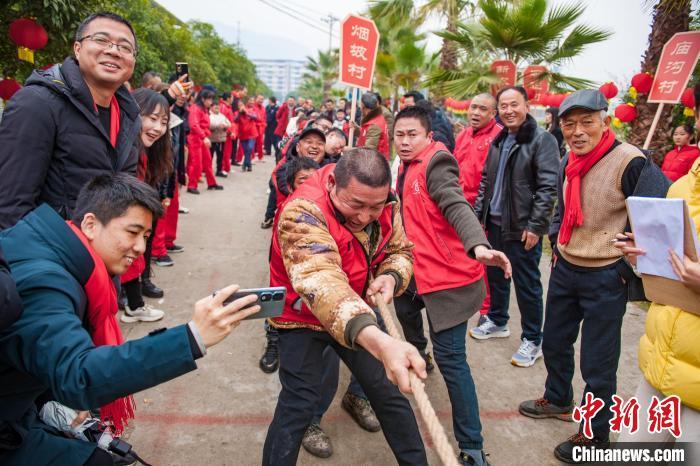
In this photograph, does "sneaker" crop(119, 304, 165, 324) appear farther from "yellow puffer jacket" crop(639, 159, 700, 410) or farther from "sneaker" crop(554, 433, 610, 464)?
"yellow puffer jacket" crop(639, 159, 700, 410)

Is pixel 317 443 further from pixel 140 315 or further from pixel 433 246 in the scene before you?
pixel 140 315

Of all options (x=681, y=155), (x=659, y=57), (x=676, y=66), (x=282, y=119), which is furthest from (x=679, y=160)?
(x=282, y=119)

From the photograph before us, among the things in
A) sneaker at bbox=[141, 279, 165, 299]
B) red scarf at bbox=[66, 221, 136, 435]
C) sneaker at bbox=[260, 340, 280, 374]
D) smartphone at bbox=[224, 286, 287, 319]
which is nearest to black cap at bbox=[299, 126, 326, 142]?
sneaker at bbox=[260, 340, 280, 374]

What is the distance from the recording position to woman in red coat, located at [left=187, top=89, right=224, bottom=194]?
736cm

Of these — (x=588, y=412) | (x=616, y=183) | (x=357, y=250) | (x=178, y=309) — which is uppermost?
(x=616, y=183)

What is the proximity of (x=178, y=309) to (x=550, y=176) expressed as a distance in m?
3.22

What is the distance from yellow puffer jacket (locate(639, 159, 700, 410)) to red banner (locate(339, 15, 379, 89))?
12.1ft

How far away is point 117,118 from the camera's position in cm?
244

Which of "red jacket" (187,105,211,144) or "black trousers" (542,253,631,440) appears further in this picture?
"red jacket" (187,105,211,144)

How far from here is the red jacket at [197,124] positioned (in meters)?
7.28

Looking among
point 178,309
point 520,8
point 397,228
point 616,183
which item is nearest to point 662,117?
point 520,8

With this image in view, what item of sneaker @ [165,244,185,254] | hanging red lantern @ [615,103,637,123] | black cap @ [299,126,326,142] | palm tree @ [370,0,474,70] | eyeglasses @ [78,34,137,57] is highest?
palm tree @ [370,0,474,70]

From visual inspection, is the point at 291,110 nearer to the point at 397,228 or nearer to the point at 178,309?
the point at 178,309

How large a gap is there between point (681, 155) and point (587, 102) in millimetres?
5019
